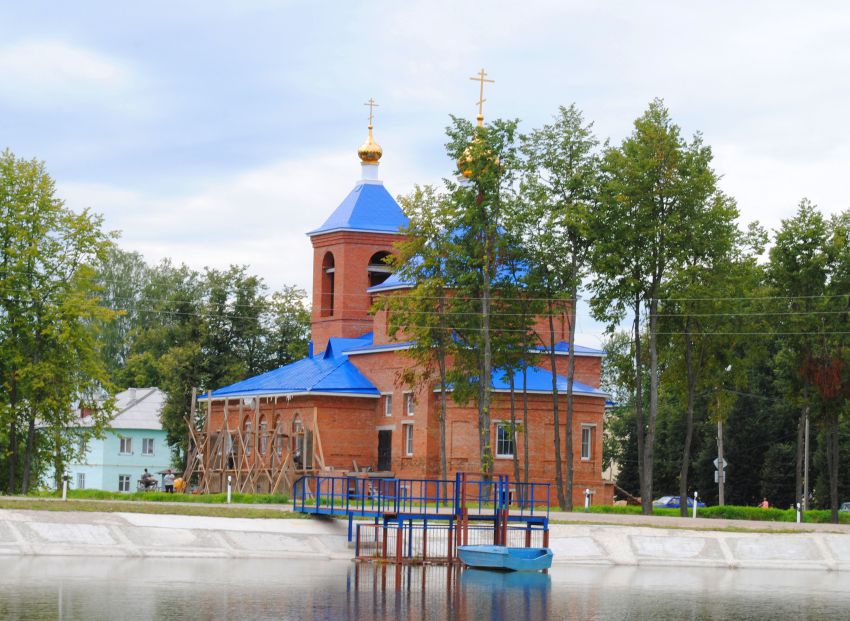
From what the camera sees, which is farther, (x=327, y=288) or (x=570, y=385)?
(x=327, y=288)

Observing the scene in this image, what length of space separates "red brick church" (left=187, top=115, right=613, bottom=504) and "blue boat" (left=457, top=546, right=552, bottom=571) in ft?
50.1

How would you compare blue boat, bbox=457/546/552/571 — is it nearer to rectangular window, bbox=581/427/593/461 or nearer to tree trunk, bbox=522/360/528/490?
tree trunk, bbox=522/360/528/490

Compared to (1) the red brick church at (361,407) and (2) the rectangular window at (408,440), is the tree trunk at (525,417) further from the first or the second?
(2) the rectangular window at (408,440)

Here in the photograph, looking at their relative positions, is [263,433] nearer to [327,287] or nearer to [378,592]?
[327,287]

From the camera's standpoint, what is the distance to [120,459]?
84500 mm

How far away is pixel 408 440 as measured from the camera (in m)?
59.6

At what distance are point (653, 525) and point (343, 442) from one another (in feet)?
64.3

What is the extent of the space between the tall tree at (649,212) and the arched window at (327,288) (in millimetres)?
20967

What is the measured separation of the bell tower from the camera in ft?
219

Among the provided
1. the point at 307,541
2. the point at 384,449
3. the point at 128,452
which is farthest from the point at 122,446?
the point at 307,541

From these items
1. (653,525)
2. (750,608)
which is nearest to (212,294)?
(653,525)

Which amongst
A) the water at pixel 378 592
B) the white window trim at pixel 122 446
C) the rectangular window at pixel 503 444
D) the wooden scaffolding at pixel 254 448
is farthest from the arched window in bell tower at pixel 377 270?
the water at pixel 378 592

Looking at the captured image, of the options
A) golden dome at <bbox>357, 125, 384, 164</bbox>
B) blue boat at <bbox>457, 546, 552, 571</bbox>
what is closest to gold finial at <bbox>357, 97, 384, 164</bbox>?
golden dome at <bbox>357, 125, 384, 164</bbox>

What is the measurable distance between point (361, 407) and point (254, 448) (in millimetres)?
5021
